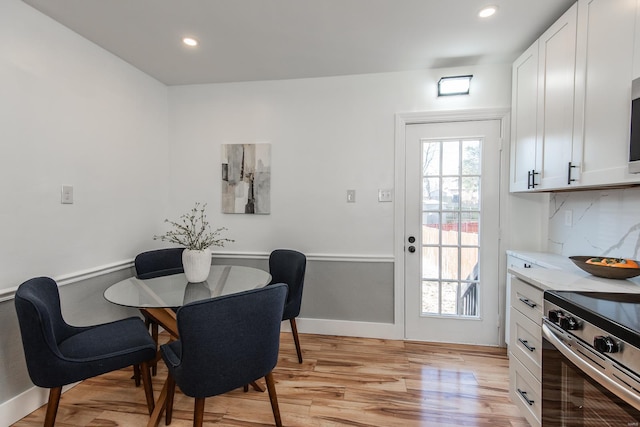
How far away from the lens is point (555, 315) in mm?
1264

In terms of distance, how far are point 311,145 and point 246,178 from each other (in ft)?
2.37

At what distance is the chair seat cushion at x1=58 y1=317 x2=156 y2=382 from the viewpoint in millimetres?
1524

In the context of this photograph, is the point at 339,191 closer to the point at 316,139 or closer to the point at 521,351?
the point at 316,139

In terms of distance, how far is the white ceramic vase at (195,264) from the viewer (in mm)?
1987

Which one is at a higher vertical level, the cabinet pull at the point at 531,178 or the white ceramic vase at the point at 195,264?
the cabinet pull at the point at 531,178

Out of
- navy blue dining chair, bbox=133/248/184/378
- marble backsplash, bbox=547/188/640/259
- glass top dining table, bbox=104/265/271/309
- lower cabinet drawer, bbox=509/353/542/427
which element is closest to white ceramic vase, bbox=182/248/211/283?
glass top dining table, bbox=104/265/271/309

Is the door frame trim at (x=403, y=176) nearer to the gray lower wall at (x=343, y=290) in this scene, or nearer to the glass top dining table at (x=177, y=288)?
the gray lower wall at (x=343, y=290)

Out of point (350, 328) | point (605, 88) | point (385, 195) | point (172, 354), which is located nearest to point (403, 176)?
point (385, 195)

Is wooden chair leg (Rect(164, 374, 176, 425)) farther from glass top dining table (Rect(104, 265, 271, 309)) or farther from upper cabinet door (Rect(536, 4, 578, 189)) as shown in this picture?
upper cabinet door (Rect(536, 4, 578, 189))

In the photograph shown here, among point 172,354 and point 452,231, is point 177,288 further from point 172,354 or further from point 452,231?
point 452,231

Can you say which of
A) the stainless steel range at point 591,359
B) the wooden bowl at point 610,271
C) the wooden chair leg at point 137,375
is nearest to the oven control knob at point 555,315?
the stainless steel range at point 591,359

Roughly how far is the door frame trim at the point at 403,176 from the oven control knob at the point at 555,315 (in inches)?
55.9

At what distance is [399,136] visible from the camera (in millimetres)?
2693

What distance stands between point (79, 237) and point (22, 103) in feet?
3.00
